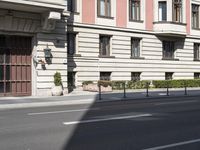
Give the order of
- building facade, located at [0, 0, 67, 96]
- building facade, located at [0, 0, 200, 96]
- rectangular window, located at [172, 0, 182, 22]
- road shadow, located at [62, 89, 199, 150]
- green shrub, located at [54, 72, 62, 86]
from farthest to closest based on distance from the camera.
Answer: rectangular window, located at [172, 0, 182, 22] < green shrub, located at [54, 72, 62, 86] < building facade, located at [0, 0, 200, 96] < building facade, located at [0, 0, 67, 96] < road shadow, located at [62, 89, 199, 150]

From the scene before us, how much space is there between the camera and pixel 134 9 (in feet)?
118

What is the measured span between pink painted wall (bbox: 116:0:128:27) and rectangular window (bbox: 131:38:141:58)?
1.87m

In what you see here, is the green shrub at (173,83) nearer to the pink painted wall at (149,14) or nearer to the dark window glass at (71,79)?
the pink painted wall at (149,14)

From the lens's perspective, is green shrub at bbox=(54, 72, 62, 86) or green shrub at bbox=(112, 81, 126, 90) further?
green shrub at bbox=(112, 81, 126, 90)

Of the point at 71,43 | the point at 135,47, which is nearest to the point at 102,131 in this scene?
the point at 71,43

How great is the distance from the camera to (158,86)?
35.2 m

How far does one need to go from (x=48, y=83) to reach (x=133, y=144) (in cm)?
1790

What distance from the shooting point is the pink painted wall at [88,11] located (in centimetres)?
3203

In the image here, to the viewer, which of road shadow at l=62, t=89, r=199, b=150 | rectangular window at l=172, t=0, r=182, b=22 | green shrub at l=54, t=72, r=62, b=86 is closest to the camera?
road shadow at l=62, t=89, r=199, b=150

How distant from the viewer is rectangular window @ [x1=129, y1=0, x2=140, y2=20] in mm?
35612

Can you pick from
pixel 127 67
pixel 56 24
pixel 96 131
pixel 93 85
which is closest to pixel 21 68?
pixel 56 24

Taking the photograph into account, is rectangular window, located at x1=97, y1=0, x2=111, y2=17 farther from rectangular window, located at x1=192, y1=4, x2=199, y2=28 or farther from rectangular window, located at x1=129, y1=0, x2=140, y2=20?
rectangular window, located at x1=192, y1=4, x2=199, y2=28

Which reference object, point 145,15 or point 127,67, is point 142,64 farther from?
point 145,15

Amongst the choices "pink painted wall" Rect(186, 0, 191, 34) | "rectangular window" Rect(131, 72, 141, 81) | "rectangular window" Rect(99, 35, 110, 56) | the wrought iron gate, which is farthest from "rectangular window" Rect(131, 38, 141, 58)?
the wrought iron gate
